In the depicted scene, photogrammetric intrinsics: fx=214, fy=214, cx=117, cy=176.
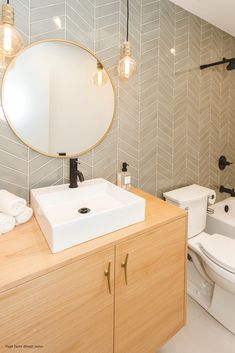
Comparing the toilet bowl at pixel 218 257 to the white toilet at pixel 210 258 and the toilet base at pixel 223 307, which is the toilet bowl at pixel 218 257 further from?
the toilet base at pixel 223 307

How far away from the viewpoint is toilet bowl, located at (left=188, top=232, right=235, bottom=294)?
1294 millimetres

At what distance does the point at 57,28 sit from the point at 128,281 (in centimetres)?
135

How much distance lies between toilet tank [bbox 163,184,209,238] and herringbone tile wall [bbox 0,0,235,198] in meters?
0.17

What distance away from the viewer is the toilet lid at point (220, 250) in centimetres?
131

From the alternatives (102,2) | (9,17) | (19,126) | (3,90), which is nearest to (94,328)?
(19,126)

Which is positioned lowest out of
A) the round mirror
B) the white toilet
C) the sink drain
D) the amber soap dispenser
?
the white toilet

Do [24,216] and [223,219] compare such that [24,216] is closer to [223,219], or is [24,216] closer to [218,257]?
[218,257]

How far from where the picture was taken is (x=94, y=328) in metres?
0.85

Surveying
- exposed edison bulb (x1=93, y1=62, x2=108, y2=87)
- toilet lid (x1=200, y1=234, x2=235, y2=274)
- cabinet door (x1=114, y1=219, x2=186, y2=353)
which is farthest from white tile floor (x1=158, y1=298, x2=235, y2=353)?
exposed edison bulb (x1=93, y1=62, x2=108, y2=87)

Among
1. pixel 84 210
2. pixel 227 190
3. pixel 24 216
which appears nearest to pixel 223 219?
pixel 227 190

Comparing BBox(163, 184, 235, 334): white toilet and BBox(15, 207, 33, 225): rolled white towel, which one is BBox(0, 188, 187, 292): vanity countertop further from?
BBox(163, 184, 235, 334): white toilet

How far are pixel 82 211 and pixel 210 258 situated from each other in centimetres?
93

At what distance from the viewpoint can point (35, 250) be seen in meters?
0.80

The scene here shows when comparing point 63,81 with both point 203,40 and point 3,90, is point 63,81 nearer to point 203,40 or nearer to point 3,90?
point 3,90
